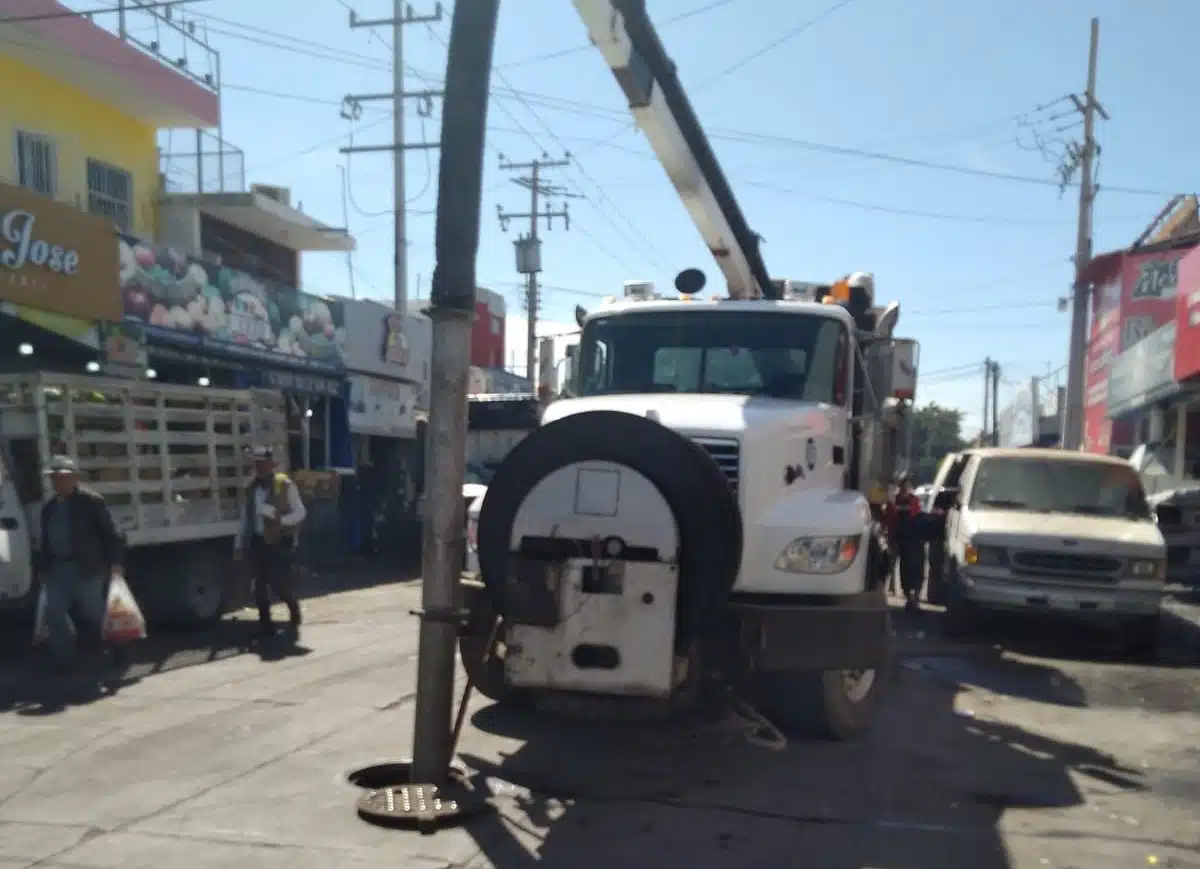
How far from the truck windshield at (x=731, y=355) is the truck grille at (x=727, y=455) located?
1033 mm

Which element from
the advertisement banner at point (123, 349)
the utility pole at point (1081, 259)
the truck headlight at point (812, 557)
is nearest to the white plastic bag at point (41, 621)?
the truck headlight at point (812, 557)

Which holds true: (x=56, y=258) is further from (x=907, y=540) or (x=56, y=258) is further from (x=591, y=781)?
(x=591, y=781)

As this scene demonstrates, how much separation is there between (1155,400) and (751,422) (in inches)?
670

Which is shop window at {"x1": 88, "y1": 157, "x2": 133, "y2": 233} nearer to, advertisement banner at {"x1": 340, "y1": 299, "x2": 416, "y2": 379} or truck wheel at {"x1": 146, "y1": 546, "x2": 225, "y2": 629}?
advertisement banner at {"x1": 340, "y1": 299, "x2": 416, "y2": 379}

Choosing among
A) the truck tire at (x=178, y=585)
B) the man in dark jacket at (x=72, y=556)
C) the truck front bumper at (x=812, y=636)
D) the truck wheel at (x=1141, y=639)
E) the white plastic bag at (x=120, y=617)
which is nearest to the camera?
the truck front bumper at (x=812, y=636)

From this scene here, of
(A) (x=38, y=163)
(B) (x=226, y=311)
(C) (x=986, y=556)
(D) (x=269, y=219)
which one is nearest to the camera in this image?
(C) (x=986, y=556)

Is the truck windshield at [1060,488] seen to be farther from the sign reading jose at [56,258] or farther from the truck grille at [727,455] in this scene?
the sign reading jose at [56,258]

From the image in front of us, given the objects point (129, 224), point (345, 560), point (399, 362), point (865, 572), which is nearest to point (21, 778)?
point (865, 572)

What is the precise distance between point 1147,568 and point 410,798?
7.91m

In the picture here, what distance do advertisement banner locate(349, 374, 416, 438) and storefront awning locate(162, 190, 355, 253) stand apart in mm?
3831

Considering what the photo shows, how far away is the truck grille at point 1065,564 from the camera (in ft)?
34.4

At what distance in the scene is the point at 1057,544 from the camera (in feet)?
34.7

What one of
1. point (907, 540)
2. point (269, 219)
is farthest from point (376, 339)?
point (907, 540)

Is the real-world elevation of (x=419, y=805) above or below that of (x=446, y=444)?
below
